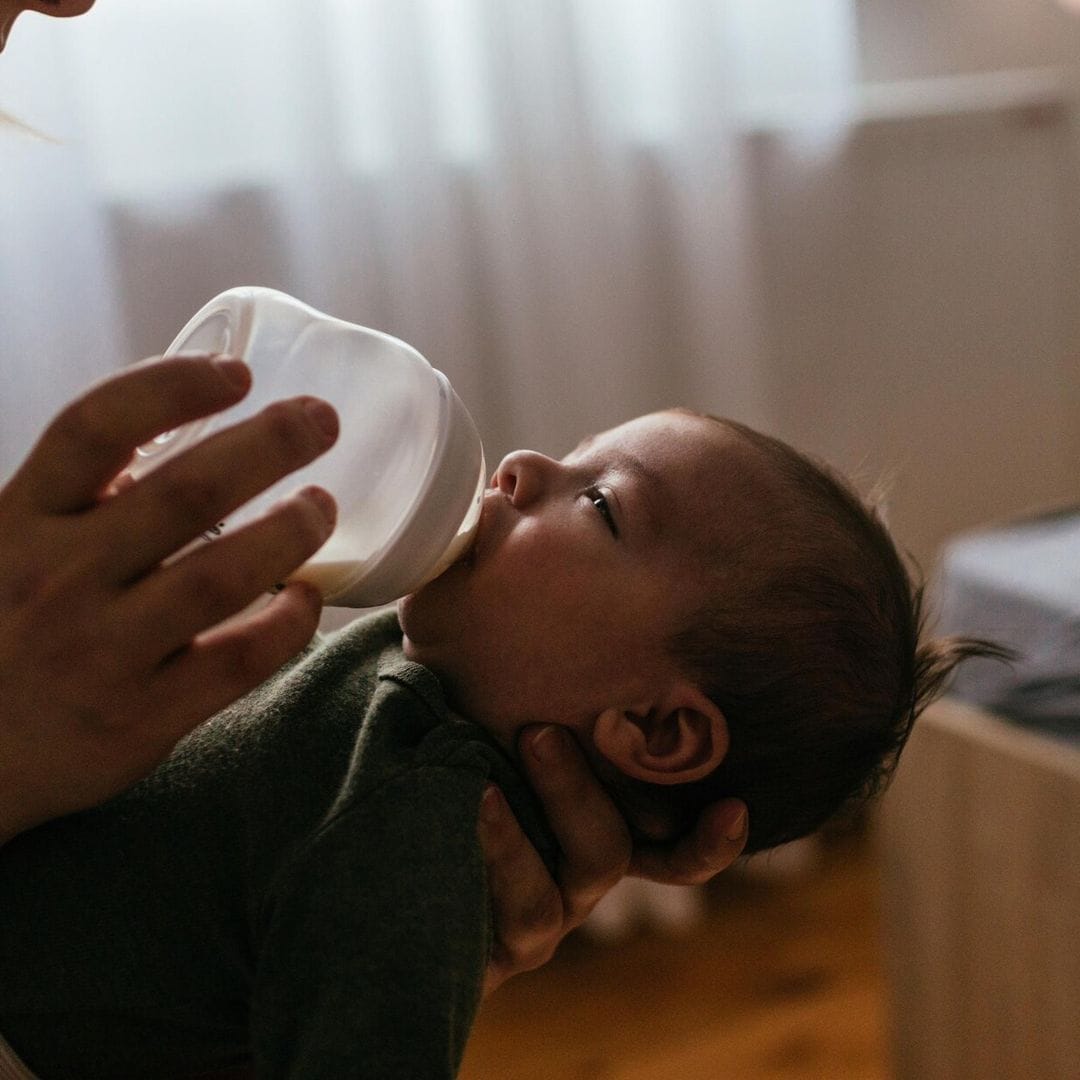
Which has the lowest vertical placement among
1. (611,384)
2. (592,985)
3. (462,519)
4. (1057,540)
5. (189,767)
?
(592,985)

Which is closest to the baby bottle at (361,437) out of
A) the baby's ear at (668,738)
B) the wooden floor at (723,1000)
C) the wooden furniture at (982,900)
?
the baby's ear at (668,738)

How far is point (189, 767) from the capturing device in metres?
0.81

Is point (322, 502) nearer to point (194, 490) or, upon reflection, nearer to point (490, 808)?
point (194, 490)

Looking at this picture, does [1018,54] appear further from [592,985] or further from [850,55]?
[592,985]

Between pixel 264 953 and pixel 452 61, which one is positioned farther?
pixel 452 61

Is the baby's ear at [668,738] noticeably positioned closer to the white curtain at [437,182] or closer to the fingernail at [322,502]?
the fingernail at [322,502]

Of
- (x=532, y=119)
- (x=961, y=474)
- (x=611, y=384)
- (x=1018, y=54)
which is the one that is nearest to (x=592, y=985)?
(x=611, y=384)

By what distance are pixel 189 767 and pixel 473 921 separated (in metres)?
0.20

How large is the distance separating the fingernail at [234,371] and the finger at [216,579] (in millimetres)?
58

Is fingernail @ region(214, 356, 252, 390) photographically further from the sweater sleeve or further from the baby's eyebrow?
the baby's eyebrow

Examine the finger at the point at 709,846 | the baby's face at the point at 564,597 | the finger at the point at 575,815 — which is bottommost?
the finger at the point at 709,846

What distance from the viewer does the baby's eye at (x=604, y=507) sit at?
3.06 ft

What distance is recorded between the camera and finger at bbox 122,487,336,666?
1.91 ft

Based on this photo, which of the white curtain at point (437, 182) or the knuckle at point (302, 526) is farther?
the white curtain at point (437, 182)
